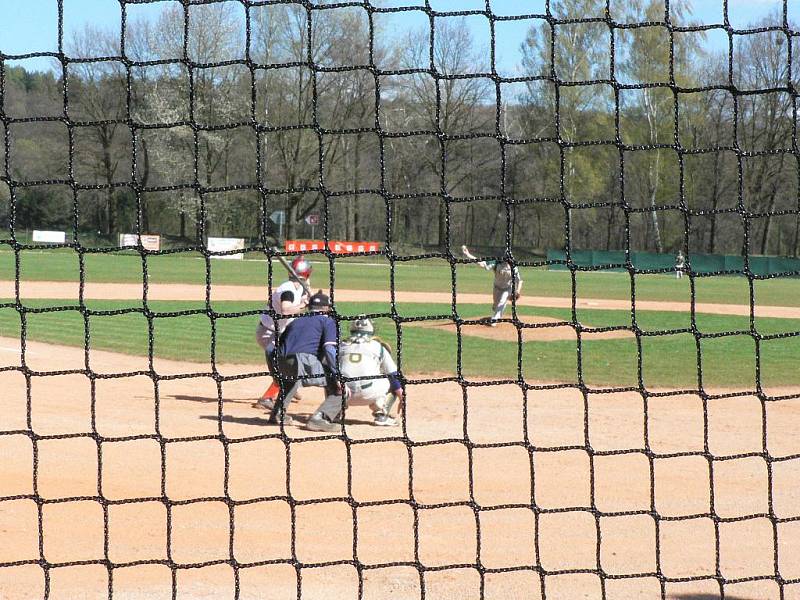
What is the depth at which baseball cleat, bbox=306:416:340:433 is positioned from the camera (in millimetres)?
9383

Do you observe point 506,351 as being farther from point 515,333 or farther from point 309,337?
point 309,337

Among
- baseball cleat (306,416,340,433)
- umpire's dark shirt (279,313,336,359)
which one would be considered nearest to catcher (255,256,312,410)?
umpire's dark shirt (279,313,336,359)

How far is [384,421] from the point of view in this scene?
9789 mm

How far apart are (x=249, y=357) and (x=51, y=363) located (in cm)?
272

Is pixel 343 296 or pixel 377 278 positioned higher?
pixel 377 278

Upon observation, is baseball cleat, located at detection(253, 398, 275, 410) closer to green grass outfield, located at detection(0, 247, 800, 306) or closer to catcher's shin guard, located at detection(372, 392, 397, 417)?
catcher's shin guard, located at detection(372, 392, 397, 417)

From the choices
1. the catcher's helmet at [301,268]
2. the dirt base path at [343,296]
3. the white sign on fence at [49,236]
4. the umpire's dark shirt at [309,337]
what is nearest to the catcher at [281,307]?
the catcher's helmet at [301,268]

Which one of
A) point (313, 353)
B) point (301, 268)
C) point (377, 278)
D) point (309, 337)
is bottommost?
point (313, 353)

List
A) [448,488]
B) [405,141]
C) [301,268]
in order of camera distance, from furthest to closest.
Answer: [405,141], [301,268], [448,488]

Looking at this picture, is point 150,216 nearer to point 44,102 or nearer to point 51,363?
point 44,102

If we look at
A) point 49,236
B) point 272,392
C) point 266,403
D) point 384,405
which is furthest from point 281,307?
point 49,236

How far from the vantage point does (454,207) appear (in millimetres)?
53875

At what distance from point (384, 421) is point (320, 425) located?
2.24 feet

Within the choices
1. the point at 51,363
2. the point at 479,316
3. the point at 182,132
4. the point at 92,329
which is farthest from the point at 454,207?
the point at 51,363
